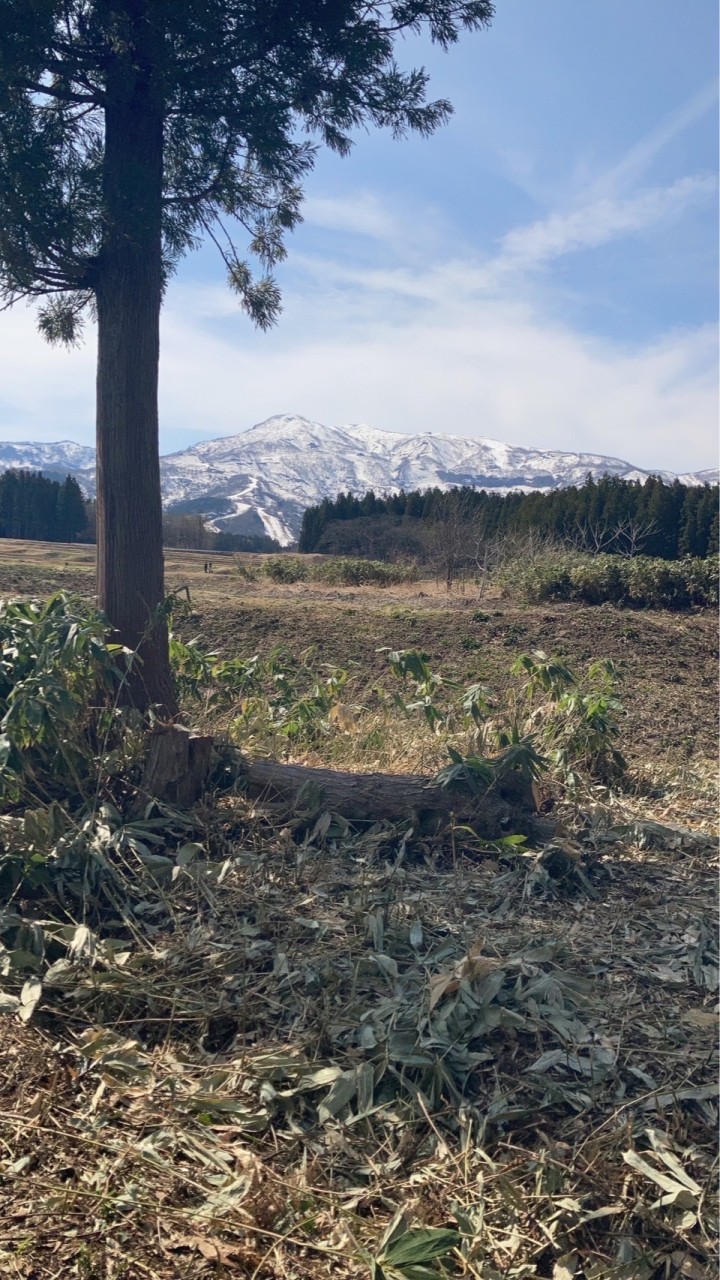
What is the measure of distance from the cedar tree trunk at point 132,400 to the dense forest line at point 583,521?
1447cm

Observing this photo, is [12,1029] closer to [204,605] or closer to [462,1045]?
[462,1045]

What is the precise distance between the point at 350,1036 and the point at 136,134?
332 cm

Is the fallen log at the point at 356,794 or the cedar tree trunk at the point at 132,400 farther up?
the cedar tree trunk at the point at 132,400

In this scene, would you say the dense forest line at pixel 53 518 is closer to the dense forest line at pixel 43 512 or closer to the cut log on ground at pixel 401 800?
the dense forest line at pixel 43 512

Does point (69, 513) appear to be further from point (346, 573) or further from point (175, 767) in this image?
point (175, 767)

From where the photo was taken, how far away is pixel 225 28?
3.25 meters

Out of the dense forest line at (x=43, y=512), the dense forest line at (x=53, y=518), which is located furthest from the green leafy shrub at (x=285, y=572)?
the dense forest line at (x=43, y=512)

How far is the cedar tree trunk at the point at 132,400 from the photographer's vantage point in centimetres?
332

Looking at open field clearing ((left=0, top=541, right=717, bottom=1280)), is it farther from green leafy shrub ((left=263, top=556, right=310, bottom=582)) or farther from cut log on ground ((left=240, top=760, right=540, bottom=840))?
green leafy shrub ((left=263, top=556, right=310, bottom=582))

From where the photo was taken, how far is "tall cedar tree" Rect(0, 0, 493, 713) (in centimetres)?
314

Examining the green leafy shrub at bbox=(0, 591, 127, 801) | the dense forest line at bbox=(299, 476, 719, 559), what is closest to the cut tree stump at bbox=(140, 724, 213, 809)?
the green leafy shrub at bbox=(0, 591, 127, 801)

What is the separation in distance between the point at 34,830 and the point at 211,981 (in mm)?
739

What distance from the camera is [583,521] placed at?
21578mm

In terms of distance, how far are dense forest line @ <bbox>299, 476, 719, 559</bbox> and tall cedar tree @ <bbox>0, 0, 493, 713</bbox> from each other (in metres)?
14.2
